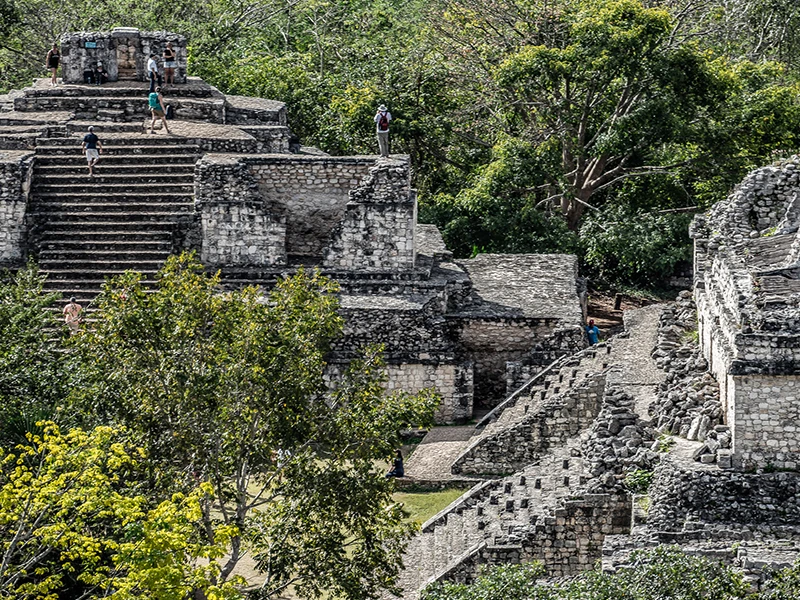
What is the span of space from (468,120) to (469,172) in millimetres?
1188

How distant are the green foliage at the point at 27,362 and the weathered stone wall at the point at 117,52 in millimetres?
8454

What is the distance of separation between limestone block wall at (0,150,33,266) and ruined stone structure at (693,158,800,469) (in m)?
12.4

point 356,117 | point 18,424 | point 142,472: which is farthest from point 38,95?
point 142,472

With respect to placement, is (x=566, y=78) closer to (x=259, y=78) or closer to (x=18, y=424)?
(x=259, y=78)

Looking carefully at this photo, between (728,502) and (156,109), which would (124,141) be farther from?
(728,502)

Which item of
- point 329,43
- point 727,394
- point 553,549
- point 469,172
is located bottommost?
point 553,549

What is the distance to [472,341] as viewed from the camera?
32719 mm

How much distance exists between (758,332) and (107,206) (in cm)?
1503

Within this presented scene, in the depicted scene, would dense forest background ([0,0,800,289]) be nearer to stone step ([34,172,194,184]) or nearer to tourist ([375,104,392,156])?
tourist ([375,104,392,156])

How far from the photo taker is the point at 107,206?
34.2m

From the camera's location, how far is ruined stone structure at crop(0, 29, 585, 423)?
1256 inches

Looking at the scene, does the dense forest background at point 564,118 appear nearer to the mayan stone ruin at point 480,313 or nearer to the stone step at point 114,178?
the mayan stone ruin at point 480,313

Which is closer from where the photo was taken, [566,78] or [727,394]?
[727,394]

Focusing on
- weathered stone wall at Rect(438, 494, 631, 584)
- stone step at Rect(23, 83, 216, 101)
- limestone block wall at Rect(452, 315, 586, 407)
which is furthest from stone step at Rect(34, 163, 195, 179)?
weathered stone wall at Rect(438, 494, 631, 584)
